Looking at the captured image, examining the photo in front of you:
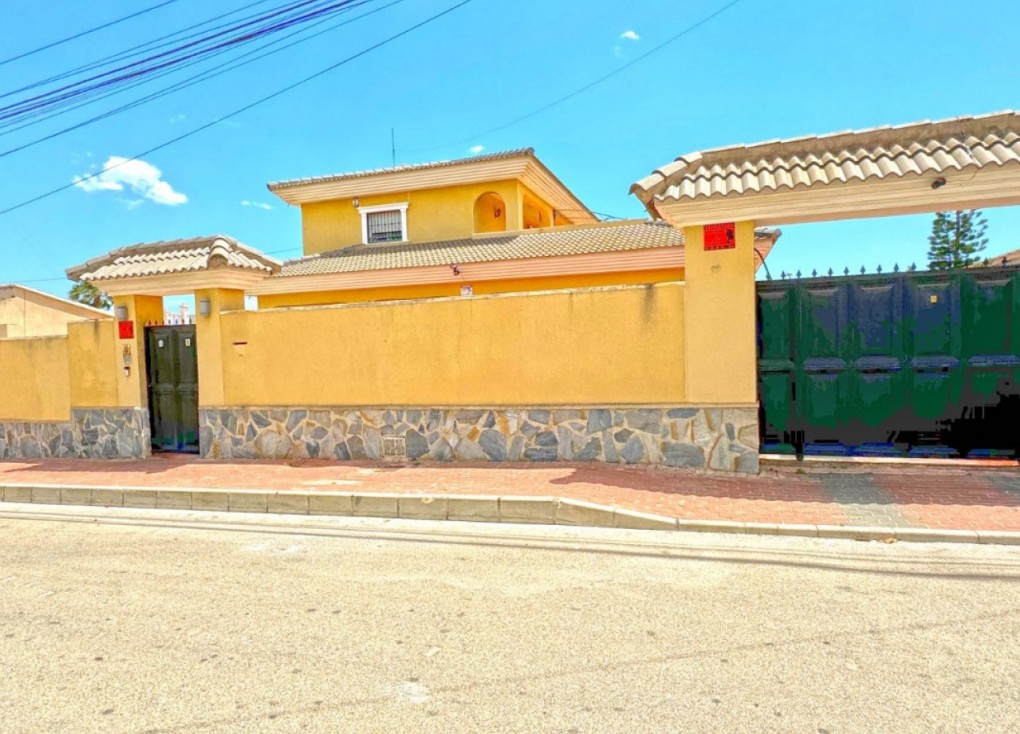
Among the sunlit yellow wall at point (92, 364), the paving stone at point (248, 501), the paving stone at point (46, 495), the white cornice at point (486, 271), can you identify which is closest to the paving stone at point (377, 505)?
the paving stone at point (248, 501)

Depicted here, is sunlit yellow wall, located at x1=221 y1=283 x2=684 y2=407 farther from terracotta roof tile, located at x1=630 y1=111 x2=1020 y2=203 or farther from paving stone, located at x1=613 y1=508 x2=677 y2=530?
paving stone, located at x1=613 y1=508 x2=677 y2=530

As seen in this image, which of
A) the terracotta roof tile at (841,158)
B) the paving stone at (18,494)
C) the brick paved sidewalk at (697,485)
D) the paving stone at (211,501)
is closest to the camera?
the brick paved sidewalk at (697,485)

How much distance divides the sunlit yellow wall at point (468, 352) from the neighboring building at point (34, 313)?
45.8ft

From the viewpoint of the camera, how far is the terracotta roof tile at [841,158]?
6.74 m

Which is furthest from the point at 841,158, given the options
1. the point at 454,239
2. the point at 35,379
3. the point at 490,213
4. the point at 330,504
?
the point at 490,213

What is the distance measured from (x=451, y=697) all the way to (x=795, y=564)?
3.13 meters

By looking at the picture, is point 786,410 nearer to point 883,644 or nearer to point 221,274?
point 883,644

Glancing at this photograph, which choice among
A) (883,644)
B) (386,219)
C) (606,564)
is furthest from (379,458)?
(386,219)

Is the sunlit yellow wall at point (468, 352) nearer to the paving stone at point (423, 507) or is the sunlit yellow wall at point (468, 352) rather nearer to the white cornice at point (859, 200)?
the white cornice at point (859, 200)

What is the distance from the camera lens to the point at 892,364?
7363 mm

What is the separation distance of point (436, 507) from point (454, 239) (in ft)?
51.2

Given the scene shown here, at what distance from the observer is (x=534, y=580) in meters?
4.75

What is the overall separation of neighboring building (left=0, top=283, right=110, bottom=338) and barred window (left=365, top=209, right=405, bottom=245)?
904cm

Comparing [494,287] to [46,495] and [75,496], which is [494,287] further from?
[46,495]
